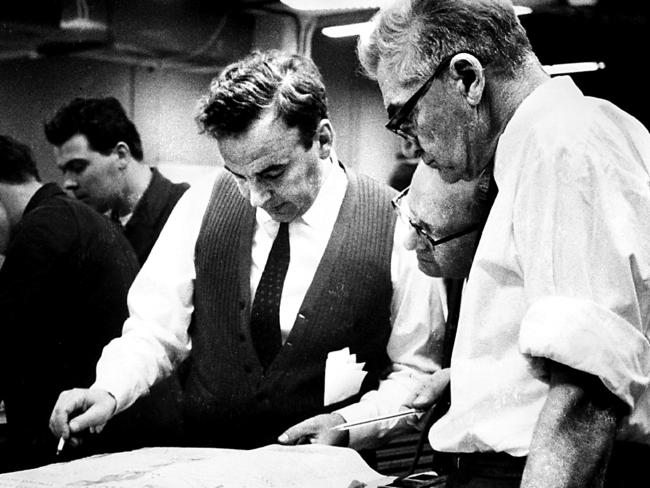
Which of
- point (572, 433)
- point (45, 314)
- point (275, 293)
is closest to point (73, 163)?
point (45, 314)

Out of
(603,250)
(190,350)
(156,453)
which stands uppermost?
(603,250)

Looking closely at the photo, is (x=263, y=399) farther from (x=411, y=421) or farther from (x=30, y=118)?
(x=30, y=118)

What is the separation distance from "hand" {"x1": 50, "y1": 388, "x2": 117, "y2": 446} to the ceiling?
0.85m

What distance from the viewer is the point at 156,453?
84.5 inches

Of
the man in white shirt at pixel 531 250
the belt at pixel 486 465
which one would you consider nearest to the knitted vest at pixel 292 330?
the man in white shirt at pixel 531 250

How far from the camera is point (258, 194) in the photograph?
90.7 inches

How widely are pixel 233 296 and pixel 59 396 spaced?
494mm

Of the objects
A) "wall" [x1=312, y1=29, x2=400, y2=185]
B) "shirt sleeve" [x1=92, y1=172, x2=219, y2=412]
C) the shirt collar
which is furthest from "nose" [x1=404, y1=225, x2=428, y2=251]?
"shirt sleeve" [x1=92, y1=172, x2=219, y2=412]

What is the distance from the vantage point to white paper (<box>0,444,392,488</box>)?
180 centimetres

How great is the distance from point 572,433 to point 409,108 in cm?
58

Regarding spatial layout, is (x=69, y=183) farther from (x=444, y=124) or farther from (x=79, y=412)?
(x=444, y=124)

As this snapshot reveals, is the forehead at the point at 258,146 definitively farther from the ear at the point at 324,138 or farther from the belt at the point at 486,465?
the belt at the point at 486,465

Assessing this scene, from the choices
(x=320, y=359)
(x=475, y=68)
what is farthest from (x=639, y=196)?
(x=320, y=359)

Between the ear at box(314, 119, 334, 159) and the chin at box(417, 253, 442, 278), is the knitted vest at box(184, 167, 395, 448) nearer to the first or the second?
the ear at box(314, 119, 334, 159)
